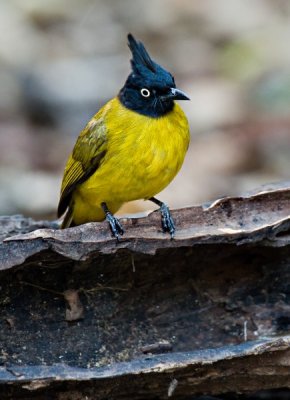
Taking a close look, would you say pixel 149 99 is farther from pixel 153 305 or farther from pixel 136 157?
pixel 153 305

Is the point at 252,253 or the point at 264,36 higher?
the point at 264,36

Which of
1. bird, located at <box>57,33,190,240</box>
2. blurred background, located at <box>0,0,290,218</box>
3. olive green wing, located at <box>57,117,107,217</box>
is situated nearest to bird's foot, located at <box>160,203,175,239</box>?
bird, located at <box>57,33,190,240</box>

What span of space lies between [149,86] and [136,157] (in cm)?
42

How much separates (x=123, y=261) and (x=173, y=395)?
0.60 meters

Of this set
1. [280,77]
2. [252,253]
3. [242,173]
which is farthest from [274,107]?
[252,253]

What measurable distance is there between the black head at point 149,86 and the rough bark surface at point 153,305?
0.92 meters

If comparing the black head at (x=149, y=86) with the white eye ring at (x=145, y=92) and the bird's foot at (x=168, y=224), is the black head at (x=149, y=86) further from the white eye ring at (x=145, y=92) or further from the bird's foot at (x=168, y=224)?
the bird's foot at (x=168, y=224)

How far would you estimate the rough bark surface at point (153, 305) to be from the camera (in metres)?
3.59

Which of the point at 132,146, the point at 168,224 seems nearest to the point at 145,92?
the point at 132,146

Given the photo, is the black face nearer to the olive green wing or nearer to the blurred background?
the olive green wing

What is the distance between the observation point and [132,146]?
15.6 feet

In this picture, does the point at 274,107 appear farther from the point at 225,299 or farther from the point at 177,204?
the point at 225,299

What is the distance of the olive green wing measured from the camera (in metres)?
4.87

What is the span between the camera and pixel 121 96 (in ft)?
16.7
